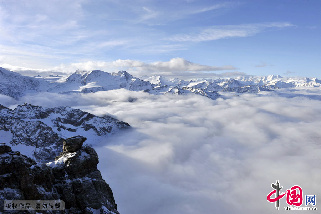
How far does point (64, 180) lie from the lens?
35.1 meters

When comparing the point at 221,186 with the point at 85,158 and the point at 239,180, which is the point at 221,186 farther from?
the point at 85,158

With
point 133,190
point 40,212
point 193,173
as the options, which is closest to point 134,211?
point 133,190

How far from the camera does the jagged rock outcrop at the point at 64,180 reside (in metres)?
28.1

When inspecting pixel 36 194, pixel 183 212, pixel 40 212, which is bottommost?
pixel 183 212

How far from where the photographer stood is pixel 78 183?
3544 cm

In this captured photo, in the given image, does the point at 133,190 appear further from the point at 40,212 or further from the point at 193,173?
the point at 40,212

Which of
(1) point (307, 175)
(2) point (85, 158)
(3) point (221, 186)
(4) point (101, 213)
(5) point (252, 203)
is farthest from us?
(1) point (307, 175)

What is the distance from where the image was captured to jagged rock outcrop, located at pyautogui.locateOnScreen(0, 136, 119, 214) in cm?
2806

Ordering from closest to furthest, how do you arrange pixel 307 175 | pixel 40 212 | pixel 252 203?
pixel 40 212, pixel 252 203, pixel 307 175

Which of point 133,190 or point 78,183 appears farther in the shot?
point 133,190

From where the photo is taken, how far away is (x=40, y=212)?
90.8 ft

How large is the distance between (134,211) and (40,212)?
113185 millimetres

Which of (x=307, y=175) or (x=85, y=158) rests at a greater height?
(x=85, y=158)

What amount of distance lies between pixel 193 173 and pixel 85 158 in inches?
6527
